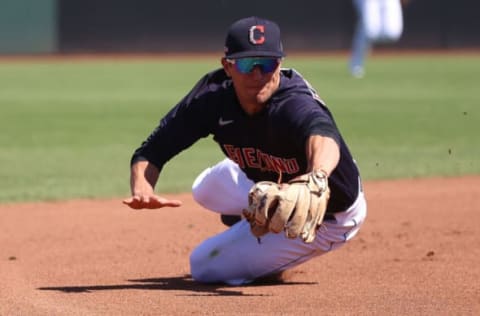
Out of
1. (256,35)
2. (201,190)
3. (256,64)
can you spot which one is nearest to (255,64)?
(256,64)

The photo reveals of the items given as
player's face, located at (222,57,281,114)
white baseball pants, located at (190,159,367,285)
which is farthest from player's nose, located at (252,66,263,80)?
white baseball pants, located at (190,159,367,285)

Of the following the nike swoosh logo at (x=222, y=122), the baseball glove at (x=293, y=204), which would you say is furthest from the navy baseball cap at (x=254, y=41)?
the baseball glove at (x=293, y=204)

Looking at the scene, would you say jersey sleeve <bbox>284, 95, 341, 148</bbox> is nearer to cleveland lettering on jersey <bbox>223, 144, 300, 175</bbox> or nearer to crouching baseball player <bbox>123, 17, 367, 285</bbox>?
crouching baseball player <bbox>123, 17, 367, 285</bbox>

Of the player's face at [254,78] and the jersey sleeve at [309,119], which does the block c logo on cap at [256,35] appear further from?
the jersey sleeve at [309,119]

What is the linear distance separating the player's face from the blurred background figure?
54.8 feet

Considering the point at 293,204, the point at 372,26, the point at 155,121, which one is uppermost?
the point at 293,204

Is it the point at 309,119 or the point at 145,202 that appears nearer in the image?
the point at 309,119

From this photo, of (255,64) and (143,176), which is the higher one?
(255,64)

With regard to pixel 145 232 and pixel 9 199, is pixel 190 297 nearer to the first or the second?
pixel 145 232

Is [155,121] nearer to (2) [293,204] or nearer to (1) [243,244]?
(1) [243,244]

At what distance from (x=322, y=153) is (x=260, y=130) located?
0.59 meters

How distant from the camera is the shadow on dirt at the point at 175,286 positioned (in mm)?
5008

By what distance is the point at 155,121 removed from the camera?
1359 centimetres

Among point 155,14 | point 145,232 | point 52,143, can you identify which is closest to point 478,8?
point 155,14
